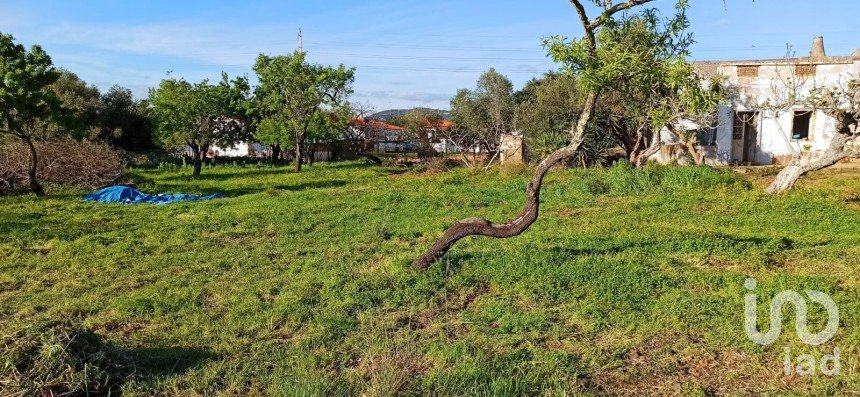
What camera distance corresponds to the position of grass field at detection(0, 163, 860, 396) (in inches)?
162

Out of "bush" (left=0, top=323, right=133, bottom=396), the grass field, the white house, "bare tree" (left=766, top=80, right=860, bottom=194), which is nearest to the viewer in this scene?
"bush" (left=0, top=323, right=133, bottom=396)

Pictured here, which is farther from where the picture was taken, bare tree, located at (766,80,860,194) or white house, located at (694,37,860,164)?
white house, located at (694,37,860,164)

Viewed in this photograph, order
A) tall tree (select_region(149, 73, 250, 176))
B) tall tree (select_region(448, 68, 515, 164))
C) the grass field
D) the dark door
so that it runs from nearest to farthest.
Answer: the grass field
the dark door
tall tree (select_region(149, 73, 250, 176))
tall tree (select_region(448, 68, 515, 164))

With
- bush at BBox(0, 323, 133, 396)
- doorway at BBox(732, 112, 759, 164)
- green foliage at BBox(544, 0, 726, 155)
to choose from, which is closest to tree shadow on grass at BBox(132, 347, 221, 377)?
bush at BBox(0, 323, 133, 396)

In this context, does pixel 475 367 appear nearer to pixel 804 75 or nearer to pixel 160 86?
pixel 804 75

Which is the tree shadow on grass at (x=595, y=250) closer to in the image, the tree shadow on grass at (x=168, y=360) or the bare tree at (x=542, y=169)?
the bare tree at (x=542, y=169)

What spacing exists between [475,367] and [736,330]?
220cm

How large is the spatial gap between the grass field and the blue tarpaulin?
337 centimetres

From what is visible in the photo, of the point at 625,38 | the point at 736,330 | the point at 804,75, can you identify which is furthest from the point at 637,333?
the point at 804,75

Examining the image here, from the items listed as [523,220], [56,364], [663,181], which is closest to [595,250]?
[523,220]

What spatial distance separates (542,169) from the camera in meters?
6.52

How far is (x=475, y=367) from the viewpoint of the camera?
4133 mm

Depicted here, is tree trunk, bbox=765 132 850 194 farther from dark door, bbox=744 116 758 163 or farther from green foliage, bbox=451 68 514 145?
green foliage, bbox=451 68 514 145

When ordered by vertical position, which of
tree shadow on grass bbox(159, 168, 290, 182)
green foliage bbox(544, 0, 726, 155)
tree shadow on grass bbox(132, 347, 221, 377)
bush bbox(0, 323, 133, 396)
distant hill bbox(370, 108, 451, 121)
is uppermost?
distant hill bbox(370, 108, 451, 121)
